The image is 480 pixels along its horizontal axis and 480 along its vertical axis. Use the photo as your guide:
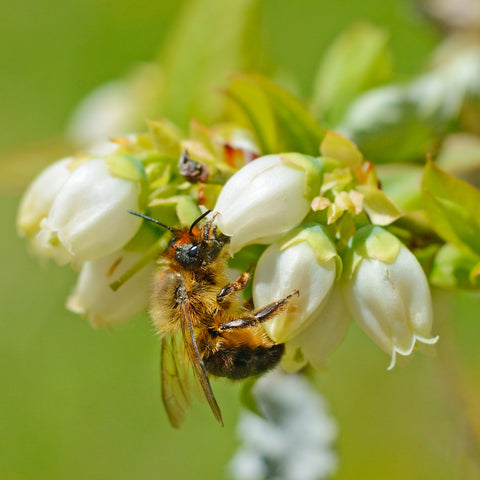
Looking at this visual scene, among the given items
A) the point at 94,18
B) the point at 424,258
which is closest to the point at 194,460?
the point at 424,258

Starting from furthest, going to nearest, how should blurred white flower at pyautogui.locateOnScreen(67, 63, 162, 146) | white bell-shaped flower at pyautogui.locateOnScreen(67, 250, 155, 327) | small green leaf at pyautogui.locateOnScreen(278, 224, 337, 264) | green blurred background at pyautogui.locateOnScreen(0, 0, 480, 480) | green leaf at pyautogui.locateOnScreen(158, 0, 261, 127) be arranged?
green blurred background at pyautogui.locateOnScreen(0, 0, 480, 480) → blurred white flower at pyautogui.locateOnScreen(67, 63, 162, 146) → green leaf at pyautogui.locateOnScreen(158, 0, 261, 127) → white bell-shaped flower at pyautogui.locateOnScreen(67, 250, 155, 327) → small green leaf at pyautogui.locateOnScreen(278, 224, 337, 264)

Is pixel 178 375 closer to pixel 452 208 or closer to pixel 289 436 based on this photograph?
pixel 289 436

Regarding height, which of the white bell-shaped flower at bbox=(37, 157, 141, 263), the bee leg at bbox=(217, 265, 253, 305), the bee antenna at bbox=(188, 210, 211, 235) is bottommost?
the bee leg at bbox=(217, 265, 253, 305)

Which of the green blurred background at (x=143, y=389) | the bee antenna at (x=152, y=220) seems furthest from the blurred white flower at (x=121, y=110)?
the bee antenna at (x=152, y=220)

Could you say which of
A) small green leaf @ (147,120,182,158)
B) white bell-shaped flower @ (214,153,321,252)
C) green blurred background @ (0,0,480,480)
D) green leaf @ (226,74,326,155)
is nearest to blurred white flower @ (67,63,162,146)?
green blurred background @ (0,0,480,480)

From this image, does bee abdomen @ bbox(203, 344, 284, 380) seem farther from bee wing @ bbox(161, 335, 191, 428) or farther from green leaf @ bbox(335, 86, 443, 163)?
green leaf @ bbox(335, 86, 443, 163)

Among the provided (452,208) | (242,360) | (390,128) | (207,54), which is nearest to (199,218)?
(242,360)

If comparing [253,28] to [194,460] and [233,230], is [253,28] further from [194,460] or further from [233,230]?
[194,460]
